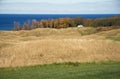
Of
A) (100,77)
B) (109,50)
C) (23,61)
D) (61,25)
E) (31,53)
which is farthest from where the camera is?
(61,25)

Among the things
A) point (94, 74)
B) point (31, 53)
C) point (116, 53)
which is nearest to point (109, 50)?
point (116, 53)

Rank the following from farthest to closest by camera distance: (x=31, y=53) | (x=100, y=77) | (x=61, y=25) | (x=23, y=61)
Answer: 1. (x=61, y=25)
2. (x=31, y=53)
3. (x=23, y=61)
4. (x=100, y=77)

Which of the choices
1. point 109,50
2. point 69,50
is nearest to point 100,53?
point 109,50

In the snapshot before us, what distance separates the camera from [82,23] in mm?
71688

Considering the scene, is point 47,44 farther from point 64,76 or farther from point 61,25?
point 61,25

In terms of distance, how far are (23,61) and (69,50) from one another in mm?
4168

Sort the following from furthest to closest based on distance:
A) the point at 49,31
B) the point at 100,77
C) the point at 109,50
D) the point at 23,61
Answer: the point at 49,31 → the point at 109,50 → the point at 23,61 → the point at 100,77

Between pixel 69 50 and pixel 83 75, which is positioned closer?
pixel 83 75

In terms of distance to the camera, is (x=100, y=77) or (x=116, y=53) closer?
(x=100, y=77)

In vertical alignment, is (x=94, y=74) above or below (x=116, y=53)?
above

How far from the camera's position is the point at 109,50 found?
20.2 metres

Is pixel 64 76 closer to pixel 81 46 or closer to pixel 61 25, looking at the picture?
pixel 81 46

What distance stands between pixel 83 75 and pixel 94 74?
1.52 ft

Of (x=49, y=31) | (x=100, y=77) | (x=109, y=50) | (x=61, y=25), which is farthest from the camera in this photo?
(x=61, y=25)
